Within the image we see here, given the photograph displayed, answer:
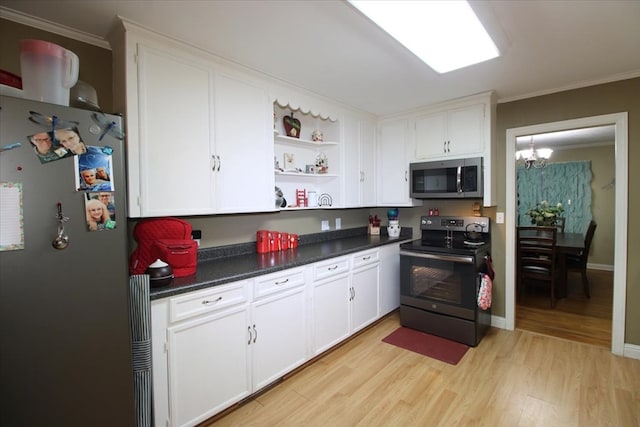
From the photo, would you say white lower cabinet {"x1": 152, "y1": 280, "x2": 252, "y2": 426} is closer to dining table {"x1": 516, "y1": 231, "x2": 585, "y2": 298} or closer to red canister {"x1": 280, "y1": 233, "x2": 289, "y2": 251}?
red canister {"x1": 280, "y1": 233, "x2": 289, "y2": 251}

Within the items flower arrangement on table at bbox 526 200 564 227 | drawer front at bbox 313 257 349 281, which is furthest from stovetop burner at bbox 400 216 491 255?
flower arrangement on table at bbox 526 200 564 227

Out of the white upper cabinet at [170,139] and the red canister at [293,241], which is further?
the red canister at [293,241]

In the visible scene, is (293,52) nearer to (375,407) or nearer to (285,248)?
(285,248)

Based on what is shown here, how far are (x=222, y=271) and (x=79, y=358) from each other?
85 cm

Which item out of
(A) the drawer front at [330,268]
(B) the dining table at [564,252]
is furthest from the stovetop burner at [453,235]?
(B) the dining table at [564,252]

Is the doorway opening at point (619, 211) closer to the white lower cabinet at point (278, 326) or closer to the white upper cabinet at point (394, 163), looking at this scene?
the white upper cabinet at point (394, 163)

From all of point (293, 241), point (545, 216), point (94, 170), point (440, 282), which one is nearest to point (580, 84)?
point (440, 282)

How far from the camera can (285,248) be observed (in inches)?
111

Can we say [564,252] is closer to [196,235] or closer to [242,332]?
[242,332]

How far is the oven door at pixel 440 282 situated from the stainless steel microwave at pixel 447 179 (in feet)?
2.23

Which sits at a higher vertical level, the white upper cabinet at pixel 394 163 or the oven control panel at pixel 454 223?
the white upper cabinet at pixel 394 163

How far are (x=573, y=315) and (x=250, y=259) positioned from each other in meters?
3.75

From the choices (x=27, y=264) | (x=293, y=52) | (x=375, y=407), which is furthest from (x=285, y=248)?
(x=27, y=264)

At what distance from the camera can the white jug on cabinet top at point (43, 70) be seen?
4.19ft
